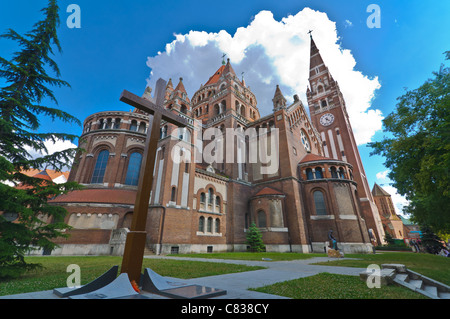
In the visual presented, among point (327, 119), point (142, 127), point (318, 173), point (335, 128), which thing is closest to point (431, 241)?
point (318, 173)

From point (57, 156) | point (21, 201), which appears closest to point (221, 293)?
point (21, 201)

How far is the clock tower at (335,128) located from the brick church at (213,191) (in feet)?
1.94

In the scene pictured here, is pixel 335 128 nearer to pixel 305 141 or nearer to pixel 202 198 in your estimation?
pixel 305 141

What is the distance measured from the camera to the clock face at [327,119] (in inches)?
1723

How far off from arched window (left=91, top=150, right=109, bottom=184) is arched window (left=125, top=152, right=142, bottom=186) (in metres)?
2.55

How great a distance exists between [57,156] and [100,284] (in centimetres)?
577

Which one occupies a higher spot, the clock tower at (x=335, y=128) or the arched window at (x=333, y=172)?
the clock tower at (x=335, y=128)

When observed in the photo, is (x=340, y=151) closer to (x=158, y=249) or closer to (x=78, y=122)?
(x=158, y=249)

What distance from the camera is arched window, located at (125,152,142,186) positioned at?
23703mm

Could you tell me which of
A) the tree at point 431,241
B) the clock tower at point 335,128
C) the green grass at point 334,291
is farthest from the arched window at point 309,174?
the green grass at point 334,291

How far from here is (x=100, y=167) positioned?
23734 millimetres

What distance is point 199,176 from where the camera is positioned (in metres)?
23.2

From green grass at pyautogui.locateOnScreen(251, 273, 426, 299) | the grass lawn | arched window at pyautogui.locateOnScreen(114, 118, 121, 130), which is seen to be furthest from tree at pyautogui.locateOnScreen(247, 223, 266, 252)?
arched window at pyautogui.locateOnScreen(114, 118, 121, 130)

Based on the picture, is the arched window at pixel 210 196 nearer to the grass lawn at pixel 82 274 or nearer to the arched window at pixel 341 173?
the grass lawn at pixel 82 274
